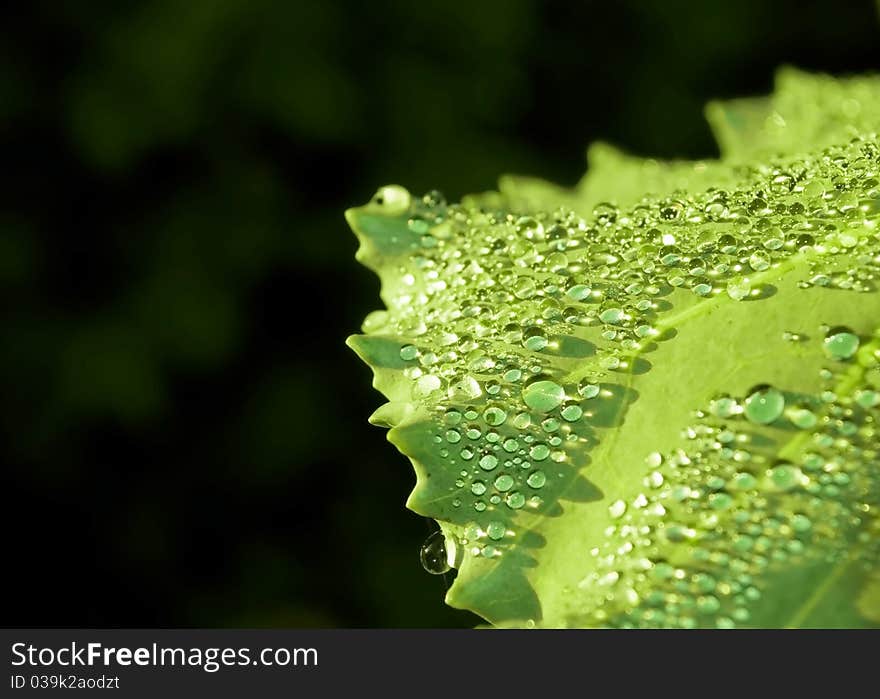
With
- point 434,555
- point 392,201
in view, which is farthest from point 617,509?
point 392,201

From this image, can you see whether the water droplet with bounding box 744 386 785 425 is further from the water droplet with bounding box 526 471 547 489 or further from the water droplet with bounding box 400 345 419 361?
the water droplet with bounding box 400 345 419 361

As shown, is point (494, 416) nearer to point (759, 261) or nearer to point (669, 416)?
point (669, 416)

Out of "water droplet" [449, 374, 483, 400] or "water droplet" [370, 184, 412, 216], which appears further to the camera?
"water droplet" [370, 184, 412, 216]

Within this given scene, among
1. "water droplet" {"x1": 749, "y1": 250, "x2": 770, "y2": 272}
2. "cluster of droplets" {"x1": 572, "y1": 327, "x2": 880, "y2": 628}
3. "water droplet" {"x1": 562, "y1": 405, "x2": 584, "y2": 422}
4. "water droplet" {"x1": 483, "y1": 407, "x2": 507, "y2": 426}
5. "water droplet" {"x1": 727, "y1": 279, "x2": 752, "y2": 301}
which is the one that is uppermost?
"water droplet" {"x1": 749, "y1": 250, "x2": 770, "y2": 272}

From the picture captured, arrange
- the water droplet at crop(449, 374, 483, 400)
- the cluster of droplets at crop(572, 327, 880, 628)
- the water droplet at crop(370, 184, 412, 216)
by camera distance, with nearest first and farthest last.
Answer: the cluster of droplets at crop(572, 327, 880, 628) → the water droplet at crop(449, 374, 483, 400) → the water droplet at crop(370, 184, 412, 216)

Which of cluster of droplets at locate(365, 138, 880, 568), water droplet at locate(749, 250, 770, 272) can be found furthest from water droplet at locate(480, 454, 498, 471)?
water droplet at locate(749, 250, 770, 272)

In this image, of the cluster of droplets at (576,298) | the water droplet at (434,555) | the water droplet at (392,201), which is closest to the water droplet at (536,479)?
the cluster of droplets at (576,298)

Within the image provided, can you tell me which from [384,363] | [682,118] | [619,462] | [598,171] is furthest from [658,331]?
[682,118]

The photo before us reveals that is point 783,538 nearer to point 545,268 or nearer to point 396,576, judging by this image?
point 545,268
